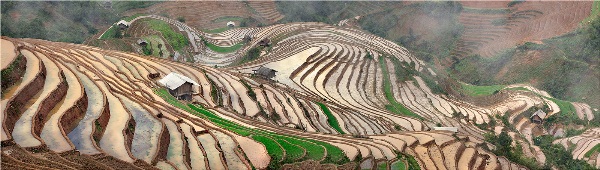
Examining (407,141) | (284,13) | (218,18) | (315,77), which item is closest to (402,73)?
(315,77)

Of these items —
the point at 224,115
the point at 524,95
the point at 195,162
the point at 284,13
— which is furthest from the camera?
the point at 284,13

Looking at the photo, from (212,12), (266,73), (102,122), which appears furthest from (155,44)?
(102,122)

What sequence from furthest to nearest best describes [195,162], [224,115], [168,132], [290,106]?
[290,106]
[224,115]
[168,132]
[195,162]

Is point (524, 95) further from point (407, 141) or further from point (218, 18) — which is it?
point (218, 18)

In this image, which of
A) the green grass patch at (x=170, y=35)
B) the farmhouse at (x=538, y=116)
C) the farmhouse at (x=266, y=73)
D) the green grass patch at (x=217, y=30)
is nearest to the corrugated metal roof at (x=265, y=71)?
the farmhouse at (x=266, y=73)

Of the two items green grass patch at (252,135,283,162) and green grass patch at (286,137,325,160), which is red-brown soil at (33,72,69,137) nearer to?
green grass patch at (252,135,283,162)

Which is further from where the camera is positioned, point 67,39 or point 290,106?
point 67,39
